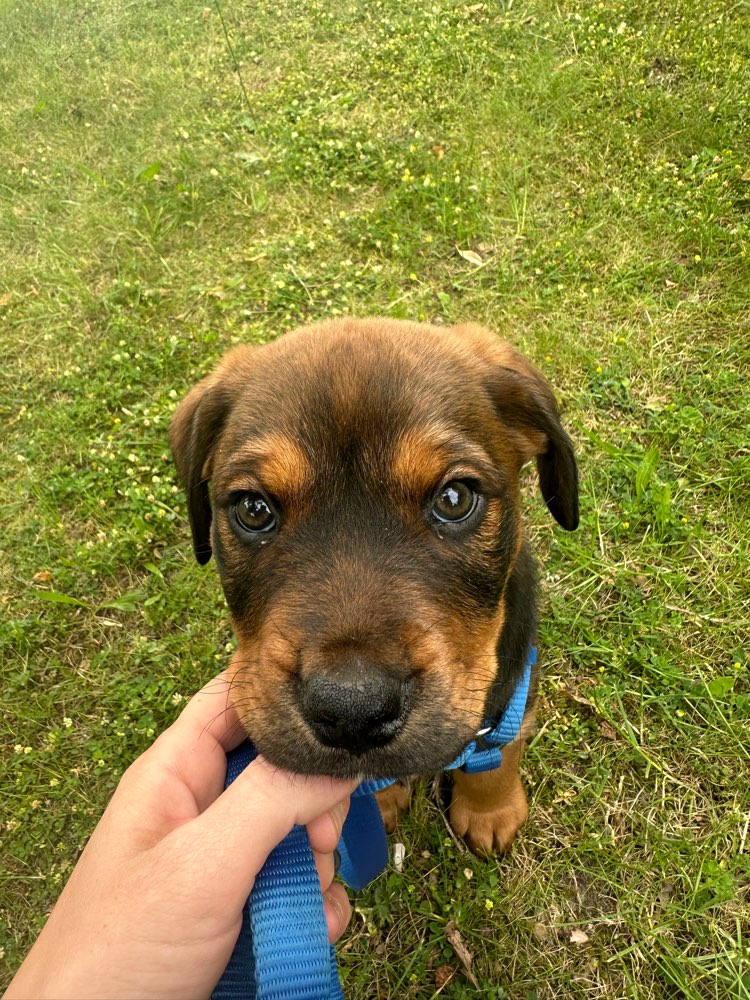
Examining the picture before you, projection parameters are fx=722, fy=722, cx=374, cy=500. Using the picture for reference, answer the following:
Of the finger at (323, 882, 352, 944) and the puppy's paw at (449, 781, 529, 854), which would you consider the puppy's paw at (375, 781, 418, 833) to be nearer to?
the puppy's paw at (449, 781, 529, 854)

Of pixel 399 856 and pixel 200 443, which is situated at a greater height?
pixel 200 443

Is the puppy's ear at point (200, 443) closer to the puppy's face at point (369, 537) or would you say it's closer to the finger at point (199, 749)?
the puppy's face at point (369, 537)

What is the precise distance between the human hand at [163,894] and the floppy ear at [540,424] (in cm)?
162

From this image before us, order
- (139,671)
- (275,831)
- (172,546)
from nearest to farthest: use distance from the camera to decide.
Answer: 1. (275,831)
2. (139,671)
3. (172,546)

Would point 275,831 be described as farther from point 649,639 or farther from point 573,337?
point 573,337

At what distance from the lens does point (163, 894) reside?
200cm

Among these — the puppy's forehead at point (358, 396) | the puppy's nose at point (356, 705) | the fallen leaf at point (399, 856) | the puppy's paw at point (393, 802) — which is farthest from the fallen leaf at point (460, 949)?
the puppy's forehead at point (358, 396)

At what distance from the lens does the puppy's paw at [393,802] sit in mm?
3887

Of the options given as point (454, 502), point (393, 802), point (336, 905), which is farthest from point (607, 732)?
point (454, 502)

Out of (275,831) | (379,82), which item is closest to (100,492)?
(275,831)

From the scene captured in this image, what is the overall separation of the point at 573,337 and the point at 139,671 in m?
3.94

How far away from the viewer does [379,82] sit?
7.41 meters

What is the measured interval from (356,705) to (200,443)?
1.68 metres

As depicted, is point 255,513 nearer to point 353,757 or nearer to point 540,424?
point 353,757
